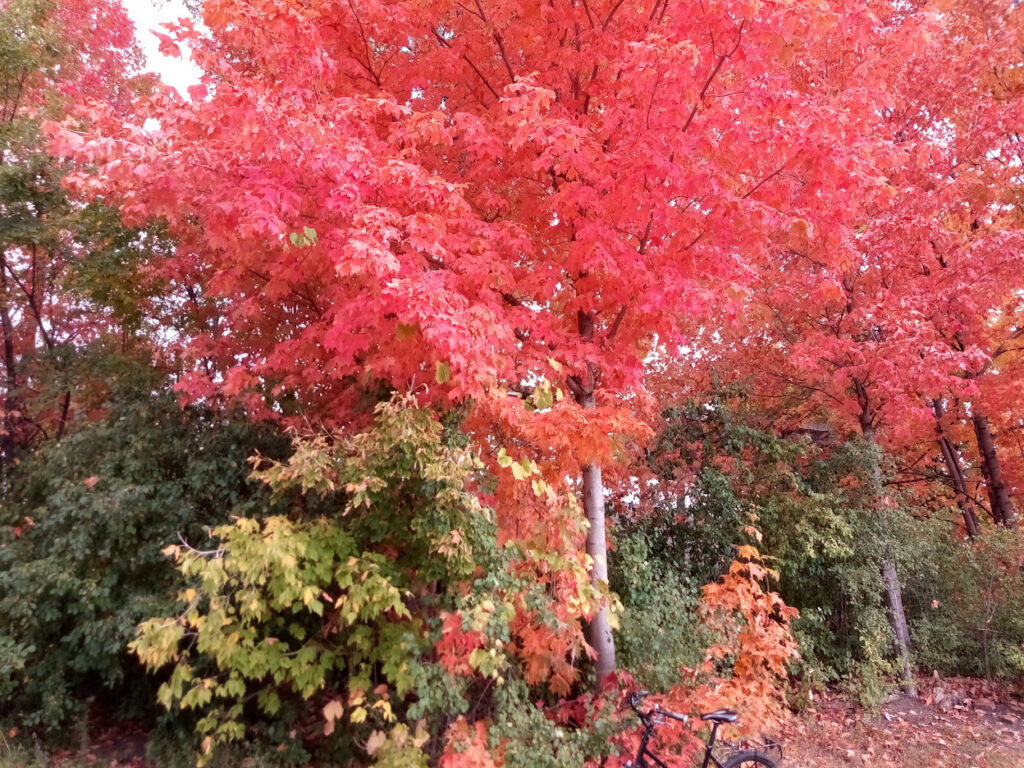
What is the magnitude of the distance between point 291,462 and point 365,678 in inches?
64.9

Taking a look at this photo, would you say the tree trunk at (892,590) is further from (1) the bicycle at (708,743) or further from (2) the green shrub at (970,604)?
(1) the bicycle at (708,743)

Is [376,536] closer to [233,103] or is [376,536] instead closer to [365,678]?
[365,678]

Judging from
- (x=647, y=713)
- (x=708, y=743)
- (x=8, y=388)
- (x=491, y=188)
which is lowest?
(x=708, y=743)

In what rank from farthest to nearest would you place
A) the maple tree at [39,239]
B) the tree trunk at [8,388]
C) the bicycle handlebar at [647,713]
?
the tree trunk at [8,388] → the maple tree at [39,239] → the bicycle handlebar at [647,713]

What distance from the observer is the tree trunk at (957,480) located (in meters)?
10.2

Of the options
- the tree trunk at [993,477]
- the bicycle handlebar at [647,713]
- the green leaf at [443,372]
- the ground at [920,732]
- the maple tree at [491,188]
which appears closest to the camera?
the bicycle handlebar at [647,713]

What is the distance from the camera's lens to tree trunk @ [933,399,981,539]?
10.2 m

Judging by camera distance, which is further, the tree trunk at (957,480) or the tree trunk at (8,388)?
the tree trunk at (957,480)

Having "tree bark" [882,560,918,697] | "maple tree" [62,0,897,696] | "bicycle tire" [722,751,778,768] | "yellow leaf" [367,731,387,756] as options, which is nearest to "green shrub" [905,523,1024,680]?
"tree bark" [882,560,918,697]

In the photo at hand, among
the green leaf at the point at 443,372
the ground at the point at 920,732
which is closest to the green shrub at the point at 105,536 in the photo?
the green leaf at the point at 443,372

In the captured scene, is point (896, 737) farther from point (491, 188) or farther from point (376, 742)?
point (491, 188)

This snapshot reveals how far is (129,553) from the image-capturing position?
533 cm

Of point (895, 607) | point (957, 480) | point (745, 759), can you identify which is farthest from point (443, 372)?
point (957, 480)

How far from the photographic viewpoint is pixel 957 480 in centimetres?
1029
